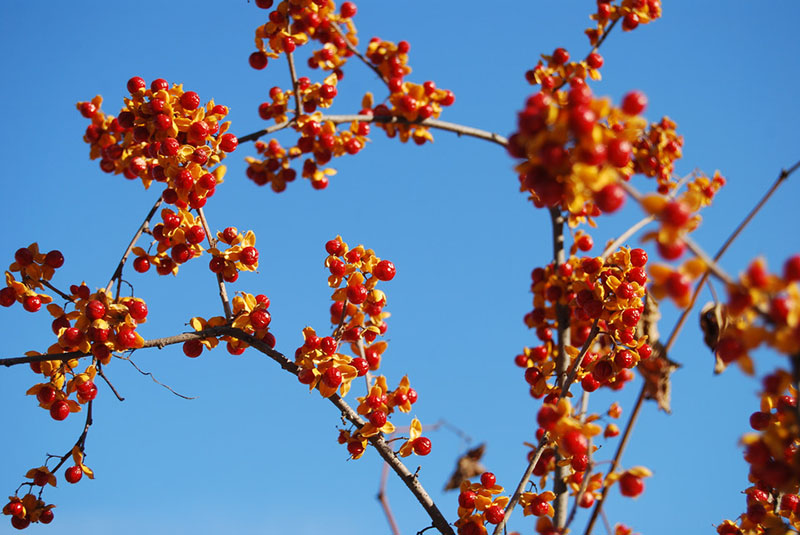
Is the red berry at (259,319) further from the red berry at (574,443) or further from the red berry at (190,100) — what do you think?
the red berry at (574,443)

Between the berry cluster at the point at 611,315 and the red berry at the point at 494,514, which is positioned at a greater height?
the berry cluster at the point at 611,315

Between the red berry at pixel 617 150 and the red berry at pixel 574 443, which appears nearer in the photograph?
the red berry at pixel 617 150

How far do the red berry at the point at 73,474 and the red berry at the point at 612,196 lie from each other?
8.69ft

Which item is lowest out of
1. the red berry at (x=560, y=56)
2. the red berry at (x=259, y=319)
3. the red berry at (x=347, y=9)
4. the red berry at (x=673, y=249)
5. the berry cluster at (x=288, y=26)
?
the red berry at (x=673, y=249)

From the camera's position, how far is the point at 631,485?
5.31 ft

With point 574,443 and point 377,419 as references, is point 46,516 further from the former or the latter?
point 574,443

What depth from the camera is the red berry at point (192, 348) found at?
2637 mm

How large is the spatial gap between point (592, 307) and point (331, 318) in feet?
4.23

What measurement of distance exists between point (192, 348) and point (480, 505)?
1361 mm

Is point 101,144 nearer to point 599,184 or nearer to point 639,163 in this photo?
point 599,184

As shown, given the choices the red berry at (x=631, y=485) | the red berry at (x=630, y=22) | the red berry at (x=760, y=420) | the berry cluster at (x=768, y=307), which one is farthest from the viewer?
the red berry at (x=630, y=22)

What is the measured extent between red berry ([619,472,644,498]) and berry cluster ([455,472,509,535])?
0.93 meters

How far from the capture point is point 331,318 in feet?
10.5

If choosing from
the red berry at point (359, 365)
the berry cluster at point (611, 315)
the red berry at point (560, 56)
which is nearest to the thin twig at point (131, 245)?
the red berry at point (359, 365)
